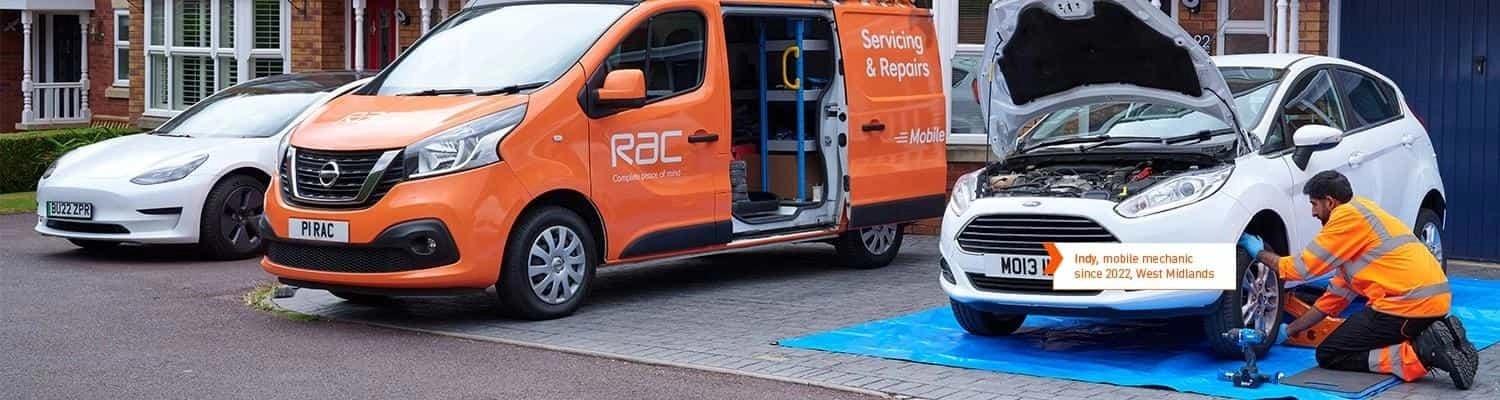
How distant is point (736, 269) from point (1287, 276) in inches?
209

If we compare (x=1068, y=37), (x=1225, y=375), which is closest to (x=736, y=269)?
(x=1068, y=37)

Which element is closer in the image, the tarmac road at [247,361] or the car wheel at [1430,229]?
the tarmac road at [247,361]

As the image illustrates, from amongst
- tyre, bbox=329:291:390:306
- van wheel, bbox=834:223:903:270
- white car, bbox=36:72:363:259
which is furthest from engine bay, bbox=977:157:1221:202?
white car, bbox=36:72:363:259

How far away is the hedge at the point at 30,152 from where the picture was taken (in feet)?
67.6

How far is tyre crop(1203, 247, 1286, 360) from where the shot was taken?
28.6ft

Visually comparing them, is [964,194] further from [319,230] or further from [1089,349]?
[319,230]

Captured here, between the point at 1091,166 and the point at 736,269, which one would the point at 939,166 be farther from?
the point at 1091,166

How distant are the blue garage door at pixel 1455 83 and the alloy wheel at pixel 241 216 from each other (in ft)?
26.4

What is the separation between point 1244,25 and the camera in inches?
573

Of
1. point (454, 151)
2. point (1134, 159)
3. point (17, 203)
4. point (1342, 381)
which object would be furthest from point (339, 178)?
point (17, 203)

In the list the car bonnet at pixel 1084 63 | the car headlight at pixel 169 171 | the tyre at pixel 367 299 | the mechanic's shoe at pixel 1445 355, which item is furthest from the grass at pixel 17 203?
the mechanic's shoe at pixel 1445 355

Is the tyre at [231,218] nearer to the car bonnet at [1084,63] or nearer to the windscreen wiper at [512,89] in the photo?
the windscreen wiper at [512,89]

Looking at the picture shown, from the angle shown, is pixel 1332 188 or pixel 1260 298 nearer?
pixel 1332 188

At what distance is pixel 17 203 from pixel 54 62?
12.8m
